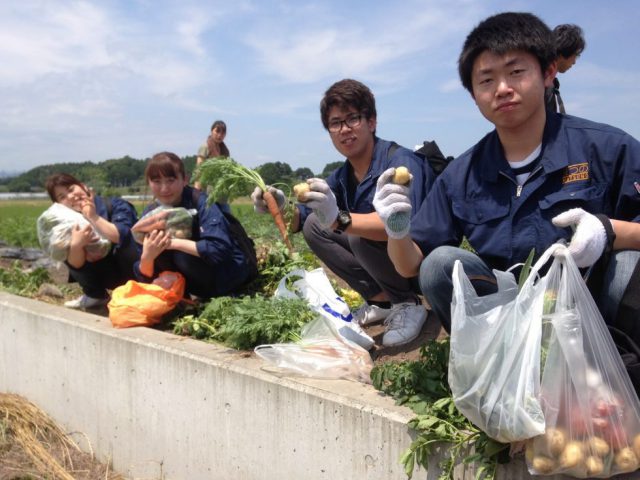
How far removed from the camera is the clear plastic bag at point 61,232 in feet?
13.9

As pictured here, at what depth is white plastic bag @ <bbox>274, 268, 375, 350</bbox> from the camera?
3108 mm

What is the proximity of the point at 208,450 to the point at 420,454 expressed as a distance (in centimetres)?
129

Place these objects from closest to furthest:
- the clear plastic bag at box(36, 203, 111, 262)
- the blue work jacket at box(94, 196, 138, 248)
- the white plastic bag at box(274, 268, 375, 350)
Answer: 1. the white plastic bag at box(274, 268, 375, 350)
2. the clear plastic bag at box(36, 203, 111, 262)
3. the blue work jacket at box(94, 196, 138, 248)

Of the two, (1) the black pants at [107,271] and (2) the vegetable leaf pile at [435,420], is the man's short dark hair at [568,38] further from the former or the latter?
(1) the black pants at [107,271]

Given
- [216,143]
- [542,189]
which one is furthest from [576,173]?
[216,143]

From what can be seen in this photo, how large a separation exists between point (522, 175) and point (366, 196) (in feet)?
3.91

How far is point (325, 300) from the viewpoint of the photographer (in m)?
3.38

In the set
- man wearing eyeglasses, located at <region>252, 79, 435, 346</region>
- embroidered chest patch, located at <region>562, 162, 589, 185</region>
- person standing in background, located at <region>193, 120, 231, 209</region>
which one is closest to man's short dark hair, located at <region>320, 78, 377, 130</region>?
man wearing eyeglasses, located at <region>252, 79, 435, 346</region>

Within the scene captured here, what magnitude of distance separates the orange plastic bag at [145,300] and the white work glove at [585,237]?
2599 mm

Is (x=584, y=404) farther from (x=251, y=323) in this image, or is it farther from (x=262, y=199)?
(x=262, y=199)

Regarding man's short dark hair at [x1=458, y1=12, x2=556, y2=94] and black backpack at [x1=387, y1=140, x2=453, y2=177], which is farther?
black backpack at [x1=387, y1=140, x2=453, y2=177]

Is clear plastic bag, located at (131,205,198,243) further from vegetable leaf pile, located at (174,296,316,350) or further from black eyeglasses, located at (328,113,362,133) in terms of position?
black eyeglasses, located at (328,113,362,133)

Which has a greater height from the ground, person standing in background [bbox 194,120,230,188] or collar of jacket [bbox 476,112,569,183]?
person standing in background [bbox 194,120,230,188]

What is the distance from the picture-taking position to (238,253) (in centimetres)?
409
